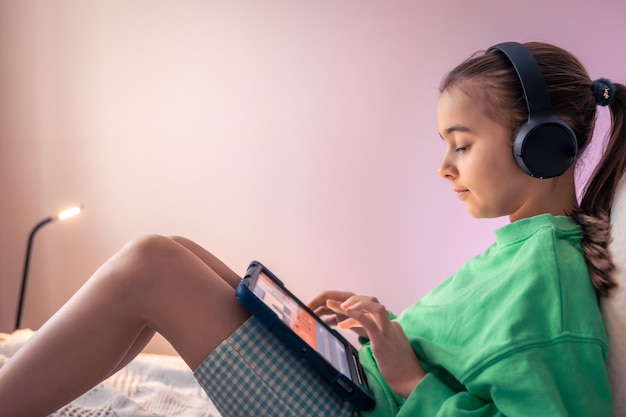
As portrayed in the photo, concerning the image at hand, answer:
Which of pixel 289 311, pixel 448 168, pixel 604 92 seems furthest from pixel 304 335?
pixel 604 92

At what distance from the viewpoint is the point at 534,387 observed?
73 centimetres

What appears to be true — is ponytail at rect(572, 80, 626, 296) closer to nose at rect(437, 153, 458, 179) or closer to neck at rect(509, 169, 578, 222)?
neck at rect(509, 169, 578, 222)

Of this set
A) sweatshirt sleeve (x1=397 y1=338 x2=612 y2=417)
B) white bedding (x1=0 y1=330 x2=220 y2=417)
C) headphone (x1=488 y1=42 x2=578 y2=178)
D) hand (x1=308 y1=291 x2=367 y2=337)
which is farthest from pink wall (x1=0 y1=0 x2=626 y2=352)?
sweatshirt sleeve (x1=397 y1=338 x2=612 y2=417)

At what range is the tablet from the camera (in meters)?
0.79

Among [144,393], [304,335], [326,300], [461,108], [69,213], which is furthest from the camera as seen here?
[69,213]

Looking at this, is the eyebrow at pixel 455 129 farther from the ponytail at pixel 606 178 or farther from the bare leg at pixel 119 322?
the bare leg at pixel 119 322

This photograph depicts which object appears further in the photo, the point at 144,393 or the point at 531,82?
the point at 144,393

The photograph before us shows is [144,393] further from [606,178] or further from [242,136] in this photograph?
[606,178]

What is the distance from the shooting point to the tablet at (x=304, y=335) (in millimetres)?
791

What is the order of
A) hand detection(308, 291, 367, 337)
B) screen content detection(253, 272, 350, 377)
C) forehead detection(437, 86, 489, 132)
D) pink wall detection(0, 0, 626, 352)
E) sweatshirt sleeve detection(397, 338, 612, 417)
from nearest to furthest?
sweatshirt sleeve detection(397, 338, 612, 417)
screen content detection(253, 272, 350, 377)
forehead detection(437, 86, 489, 132)
hand detection(308, 291, 367, 337)
pink wall detection(0, 0, 626, 352)

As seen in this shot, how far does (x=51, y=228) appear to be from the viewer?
198 cm

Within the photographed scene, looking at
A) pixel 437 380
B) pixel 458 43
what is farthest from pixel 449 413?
pixel 458 43

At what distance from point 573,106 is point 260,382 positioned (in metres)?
0.61

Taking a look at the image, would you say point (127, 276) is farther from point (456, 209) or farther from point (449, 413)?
point (456, 209)
